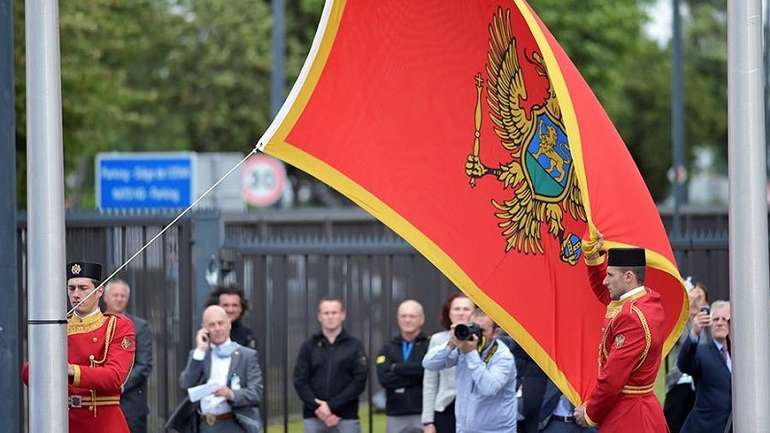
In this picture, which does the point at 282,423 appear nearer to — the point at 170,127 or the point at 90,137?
the point at 90,137

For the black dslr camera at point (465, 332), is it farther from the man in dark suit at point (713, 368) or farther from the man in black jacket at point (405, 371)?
the man in black jacket at point (405, 371)

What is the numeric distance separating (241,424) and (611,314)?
13.1 feet

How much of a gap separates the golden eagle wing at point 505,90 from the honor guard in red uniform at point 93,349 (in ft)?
8.74

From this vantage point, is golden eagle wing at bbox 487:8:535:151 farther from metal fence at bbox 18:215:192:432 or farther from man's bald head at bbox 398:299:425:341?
metal fence at bbox 18:215:192:432

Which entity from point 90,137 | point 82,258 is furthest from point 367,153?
point 90,137

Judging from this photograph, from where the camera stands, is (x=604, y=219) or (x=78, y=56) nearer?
(x=604, y=219)

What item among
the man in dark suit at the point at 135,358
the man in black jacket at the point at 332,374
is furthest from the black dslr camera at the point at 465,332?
the man in dark suit at the point at 135,358

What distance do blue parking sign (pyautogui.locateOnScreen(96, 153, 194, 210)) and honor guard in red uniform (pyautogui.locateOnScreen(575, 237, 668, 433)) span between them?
1301 centimetres

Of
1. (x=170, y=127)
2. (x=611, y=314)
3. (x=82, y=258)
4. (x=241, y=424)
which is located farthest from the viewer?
(x=170, y=127)

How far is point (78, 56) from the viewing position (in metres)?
25.2

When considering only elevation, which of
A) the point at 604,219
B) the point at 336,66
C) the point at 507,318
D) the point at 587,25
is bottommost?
the point at 507,318

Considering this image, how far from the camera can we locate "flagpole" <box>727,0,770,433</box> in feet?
26.5

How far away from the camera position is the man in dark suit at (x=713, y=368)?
1112cm

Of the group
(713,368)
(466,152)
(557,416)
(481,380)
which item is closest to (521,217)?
(466,152)
